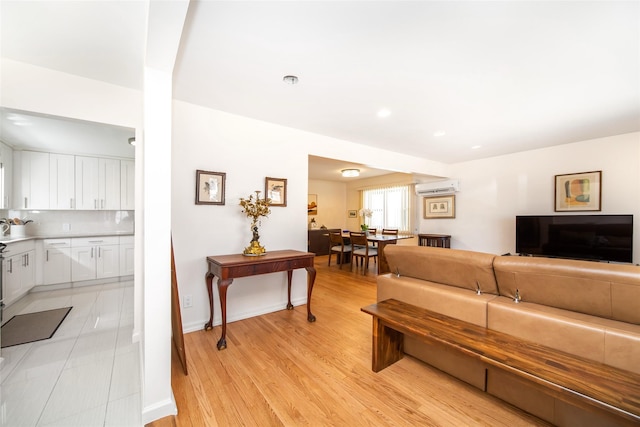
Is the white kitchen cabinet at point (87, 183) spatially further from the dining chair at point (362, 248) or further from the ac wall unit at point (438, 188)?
the ac wall unit at point (438, 188)

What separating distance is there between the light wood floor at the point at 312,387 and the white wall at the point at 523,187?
4105mm

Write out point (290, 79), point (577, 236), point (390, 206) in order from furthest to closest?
point (390, 206)
point (577, 236)
point (290, 79)

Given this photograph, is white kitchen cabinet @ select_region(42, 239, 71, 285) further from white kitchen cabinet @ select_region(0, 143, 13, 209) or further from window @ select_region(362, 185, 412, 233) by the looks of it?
window @ select_region(362, 185, 412, 233)

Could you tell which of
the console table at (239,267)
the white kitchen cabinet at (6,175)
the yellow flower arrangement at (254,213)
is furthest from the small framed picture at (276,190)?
the white kitchen cabinet at (6,175)

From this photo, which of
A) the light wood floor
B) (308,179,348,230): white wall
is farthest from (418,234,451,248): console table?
the light wood floor

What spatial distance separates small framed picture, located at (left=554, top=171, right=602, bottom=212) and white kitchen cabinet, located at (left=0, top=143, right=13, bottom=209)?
8.78m

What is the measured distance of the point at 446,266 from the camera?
1937 mm

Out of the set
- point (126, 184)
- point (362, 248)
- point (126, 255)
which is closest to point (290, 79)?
point (126, 184)

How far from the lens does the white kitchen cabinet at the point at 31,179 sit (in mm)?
4055

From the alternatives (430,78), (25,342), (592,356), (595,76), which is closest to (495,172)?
(595,76)

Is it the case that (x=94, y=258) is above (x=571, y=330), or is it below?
below

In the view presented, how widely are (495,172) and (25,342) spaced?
24.0 feet

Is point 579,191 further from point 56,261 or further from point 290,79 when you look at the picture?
point 56,261

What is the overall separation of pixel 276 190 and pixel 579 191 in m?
4.98
